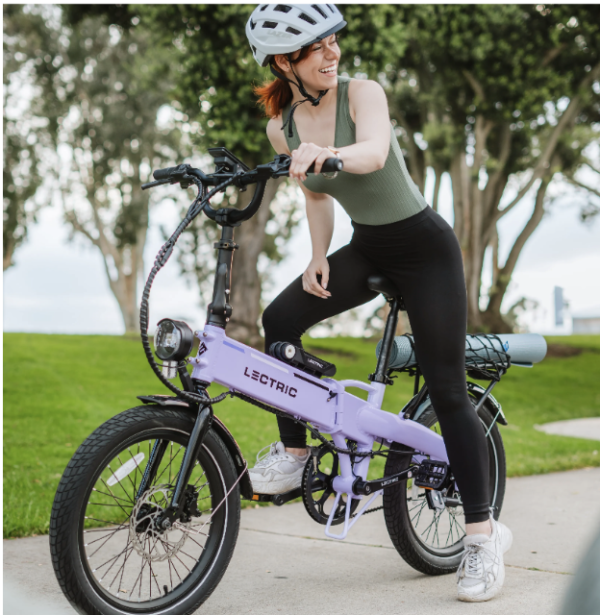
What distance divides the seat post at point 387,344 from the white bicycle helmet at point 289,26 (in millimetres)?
1086

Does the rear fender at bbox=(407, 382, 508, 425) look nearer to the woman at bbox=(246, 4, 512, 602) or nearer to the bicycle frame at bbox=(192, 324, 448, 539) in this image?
the bicycle frame at bbox=(192, 324, 448, 539)

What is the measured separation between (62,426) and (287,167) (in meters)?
5.54

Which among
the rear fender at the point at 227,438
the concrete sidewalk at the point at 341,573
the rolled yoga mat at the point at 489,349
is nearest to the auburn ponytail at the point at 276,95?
Answer: the rolled yoga mat at the point at 489,349

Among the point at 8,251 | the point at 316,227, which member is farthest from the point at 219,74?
the point at 8,251

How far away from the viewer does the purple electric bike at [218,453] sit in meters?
2.17

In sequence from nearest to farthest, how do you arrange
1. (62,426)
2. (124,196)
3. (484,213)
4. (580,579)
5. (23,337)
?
1. (580,579)
2. (62,426)
3. (23,337)
4. (484,213)
5. (124,196)

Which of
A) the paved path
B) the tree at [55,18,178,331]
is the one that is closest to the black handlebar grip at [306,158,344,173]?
the paved path

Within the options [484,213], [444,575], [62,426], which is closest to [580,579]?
[444,575]

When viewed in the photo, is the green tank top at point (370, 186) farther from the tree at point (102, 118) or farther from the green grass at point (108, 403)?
the tree at point (102, 118)

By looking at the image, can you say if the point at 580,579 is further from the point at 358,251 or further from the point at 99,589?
the point at 358,251

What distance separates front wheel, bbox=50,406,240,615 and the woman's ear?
4.04 feet

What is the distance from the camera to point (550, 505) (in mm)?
4504

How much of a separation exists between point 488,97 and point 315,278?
11259mm

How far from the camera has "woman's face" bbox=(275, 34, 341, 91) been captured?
2.47 meters
